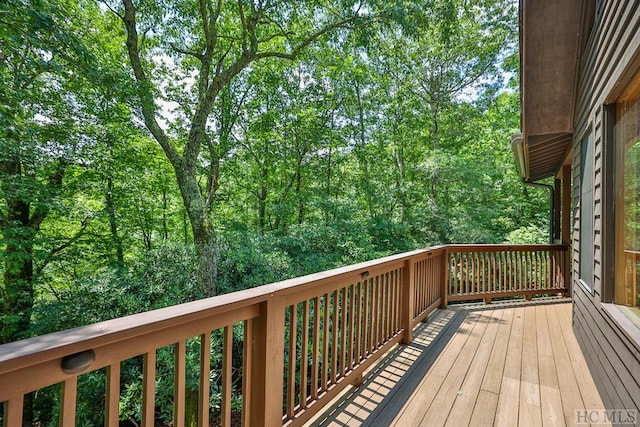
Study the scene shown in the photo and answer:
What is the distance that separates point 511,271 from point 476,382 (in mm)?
3200

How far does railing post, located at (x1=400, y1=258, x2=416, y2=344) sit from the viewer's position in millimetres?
3170

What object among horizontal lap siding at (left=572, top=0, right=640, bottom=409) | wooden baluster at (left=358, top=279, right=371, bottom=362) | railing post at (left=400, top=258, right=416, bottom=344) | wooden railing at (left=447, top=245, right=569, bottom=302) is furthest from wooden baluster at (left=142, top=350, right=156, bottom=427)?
wooden railing at (left=447, top=245, right=569, bottom=302)

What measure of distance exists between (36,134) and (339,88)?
25.7ft

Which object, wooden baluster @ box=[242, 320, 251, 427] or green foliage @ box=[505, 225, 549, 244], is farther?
green foliage @ box=[505, 225, 549, 244]

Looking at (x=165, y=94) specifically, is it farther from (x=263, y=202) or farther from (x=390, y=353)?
(x=390, y=353)

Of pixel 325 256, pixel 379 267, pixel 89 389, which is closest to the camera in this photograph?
pixel 379 267

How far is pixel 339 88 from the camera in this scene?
10.0 metres

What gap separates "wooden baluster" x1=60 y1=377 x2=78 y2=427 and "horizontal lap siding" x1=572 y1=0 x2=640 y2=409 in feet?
8.16

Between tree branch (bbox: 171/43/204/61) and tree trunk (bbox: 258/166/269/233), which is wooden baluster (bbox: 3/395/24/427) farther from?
tree trunk (bbox: 258/166/269/233)

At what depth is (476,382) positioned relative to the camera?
2.44 m

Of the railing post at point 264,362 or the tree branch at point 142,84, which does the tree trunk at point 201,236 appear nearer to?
the tree branch at point 142,84

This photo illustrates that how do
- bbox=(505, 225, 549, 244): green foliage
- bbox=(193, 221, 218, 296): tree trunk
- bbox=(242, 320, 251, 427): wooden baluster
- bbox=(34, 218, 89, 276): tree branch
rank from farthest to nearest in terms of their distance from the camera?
1. bbox=(505, 225, 549, 244): green foliage
2. bbox=(34, 218, 89, 276): tree branch
3. bbox=(193, 221, 218, 296): tree trunk
4. bbox=(242, 320, 251, 427): wooden baluster

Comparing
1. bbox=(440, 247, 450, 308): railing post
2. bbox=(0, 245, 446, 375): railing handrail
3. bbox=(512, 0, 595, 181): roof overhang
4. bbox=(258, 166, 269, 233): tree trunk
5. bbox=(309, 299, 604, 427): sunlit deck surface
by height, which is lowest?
bbox=(309, 299, 604, 427): sunlit deck surface

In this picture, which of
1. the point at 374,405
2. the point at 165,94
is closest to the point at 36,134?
the point at 165,94
